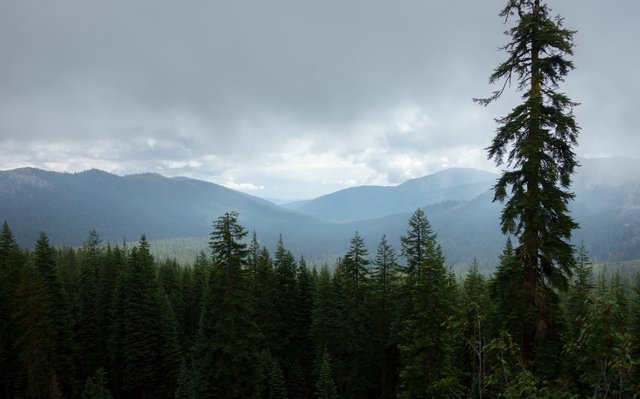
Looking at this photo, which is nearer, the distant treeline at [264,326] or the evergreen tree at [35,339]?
the distant treeline at [264,326]

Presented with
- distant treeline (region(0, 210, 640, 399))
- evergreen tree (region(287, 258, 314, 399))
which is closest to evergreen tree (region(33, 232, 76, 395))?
distant treeline (region(0, 210, 640, 399))

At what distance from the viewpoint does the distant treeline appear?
62.3 feet

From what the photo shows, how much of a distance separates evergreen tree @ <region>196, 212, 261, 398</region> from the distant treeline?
0.26 feet

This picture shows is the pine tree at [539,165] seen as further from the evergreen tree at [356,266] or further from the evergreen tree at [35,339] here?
the evergreen tree at [35,339]

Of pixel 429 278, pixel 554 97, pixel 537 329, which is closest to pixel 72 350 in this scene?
pixel 429 278

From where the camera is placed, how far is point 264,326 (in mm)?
37500

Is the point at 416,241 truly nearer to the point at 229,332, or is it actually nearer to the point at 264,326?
the point at 229,332

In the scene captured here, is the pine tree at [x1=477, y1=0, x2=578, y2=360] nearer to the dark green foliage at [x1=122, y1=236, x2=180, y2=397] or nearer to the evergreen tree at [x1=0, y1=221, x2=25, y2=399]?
the dark green foliage at [x1=122, y1=236, x2=180, y2=397]

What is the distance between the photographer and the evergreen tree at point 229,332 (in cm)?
2186

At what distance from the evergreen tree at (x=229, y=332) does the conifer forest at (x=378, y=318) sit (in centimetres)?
10

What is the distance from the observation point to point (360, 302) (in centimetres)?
3372

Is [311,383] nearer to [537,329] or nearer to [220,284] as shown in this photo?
[220,284]

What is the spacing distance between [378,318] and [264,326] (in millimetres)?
12964

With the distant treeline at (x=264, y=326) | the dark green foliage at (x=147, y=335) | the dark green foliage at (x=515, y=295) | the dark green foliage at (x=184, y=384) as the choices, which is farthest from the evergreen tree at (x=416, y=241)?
the dark green foliage at (x=147, y=335)
